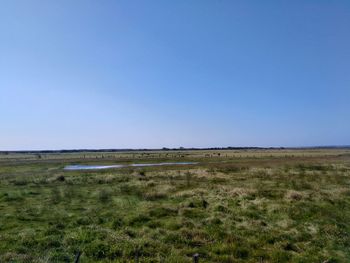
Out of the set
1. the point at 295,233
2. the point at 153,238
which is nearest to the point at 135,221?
the point at 153,238

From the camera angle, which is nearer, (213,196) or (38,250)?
(38,250)

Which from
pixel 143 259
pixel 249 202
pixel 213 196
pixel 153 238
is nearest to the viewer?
pixel 143 259

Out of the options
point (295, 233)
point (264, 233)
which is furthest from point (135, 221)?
point (295, 233)

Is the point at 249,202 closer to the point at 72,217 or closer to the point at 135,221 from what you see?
the point at 135,221

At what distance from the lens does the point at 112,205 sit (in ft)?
64.1

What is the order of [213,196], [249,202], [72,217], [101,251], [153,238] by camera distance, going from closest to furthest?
[101,251] → [153,238] → [72,217] → [249,202] → [213,196]

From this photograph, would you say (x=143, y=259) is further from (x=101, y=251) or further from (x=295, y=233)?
(x=295, y=233)

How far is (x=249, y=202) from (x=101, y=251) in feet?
38.2

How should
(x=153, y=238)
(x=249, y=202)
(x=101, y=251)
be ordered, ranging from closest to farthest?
(x=101, y=251) < (x=153, y=238) < (x=249, y=202)

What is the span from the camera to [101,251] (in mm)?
10828

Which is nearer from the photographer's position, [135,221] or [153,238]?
[153,238]

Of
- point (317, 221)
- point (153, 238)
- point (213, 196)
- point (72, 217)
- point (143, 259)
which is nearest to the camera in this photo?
point (143, 259)

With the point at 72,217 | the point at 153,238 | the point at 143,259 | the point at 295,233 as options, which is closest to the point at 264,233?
the point at 295,233

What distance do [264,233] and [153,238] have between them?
5.12m
